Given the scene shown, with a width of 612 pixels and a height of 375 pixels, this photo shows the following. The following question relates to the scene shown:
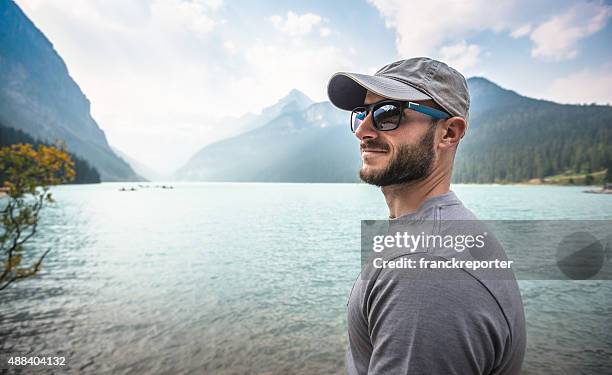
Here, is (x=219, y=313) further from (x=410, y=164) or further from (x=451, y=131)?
(x=451, y=131)

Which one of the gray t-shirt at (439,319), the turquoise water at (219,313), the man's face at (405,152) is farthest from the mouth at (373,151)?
the turquoise water at (219,313)

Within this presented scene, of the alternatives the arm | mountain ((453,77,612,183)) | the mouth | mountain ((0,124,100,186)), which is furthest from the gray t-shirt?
mountain ((453,77,612,183))

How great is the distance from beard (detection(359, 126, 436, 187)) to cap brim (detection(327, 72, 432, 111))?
288 millimetres

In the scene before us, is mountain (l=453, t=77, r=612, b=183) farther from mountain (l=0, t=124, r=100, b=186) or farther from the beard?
mountain (l=0, t=124, r=100, b=186)

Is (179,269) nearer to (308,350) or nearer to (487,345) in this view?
(308,350)

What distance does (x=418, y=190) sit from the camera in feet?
6.86

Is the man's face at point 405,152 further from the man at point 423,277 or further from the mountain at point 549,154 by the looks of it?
the mountain at point 549,154

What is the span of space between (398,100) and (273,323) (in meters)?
11.2

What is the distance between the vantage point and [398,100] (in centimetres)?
207

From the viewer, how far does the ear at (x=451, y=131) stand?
2.13 meters

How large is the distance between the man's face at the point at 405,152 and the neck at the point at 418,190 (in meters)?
0.05

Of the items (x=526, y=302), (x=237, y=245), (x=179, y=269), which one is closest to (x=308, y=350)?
(x=526, y=302)

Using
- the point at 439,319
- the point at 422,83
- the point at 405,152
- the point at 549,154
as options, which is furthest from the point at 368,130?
the point at 549,154

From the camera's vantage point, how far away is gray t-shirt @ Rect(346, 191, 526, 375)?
1.32m
